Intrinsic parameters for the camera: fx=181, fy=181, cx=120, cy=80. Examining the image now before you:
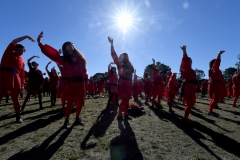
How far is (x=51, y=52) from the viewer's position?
14.9ft

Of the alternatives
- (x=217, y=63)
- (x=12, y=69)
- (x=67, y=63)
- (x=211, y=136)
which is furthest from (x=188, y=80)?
(x=12, y=69)

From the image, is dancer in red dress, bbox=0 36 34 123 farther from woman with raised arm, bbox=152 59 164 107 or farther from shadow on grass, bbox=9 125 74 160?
woman with raised arm, bbox=152 59 164 107

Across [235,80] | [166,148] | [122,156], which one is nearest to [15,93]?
[122,156]

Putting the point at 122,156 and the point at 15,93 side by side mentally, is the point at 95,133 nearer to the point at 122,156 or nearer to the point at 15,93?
the point at 122,156

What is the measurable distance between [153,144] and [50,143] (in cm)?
213

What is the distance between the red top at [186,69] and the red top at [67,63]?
→ 118 inches

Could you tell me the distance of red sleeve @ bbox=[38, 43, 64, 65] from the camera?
4.43m

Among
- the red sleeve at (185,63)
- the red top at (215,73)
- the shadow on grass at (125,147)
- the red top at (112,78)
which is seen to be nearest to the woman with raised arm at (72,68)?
the shadow on grass at (125,147)

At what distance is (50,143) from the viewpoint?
3.75 metres

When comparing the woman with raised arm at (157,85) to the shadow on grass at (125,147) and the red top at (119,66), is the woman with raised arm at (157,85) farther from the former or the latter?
the shadow on grass at (125,147)

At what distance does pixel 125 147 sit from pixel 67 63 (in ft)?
8.22

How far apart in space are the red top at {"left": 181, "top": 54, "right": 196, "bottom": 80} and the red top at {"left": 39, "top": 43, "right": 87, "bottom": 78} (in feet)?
9.85

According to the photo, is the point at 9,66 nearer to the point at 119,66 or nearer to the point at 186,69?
the point at 119,66

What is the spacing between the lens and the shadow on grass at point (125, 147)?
319 cm
